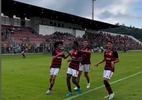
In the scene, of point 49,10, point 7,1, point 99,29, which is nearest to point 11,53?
point 7,1

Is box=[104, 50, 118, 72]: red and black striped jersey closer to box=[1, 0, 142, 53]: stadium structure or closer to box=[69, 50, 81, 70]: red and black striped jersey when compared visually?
box=[69, 50, 81, 70]: red and black striped jersey

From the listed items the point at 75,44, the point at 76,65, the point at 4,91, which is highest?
the point at 75,44

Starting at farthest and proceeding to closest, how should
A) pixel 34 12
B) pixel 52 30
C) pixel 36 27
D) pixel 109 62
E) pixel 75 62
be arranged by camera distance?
pixel 52 30 → pixel 36 27 → pixel 34 12 → pixel 75 62 → pixel 109 62

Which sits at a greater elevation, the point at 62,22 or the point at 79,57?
the point at 62,22

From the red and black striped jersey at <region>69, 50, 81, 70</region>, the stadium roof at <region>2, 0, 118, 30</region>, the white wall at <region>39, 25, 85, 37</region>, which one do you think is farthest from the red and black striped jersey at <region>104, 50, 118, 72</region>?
the white wall at <region>39, 25, 85, 37</region>

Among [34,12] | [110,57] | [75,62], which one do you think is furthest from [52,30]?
[110,57]

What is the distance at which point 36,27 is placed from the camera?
63.9m

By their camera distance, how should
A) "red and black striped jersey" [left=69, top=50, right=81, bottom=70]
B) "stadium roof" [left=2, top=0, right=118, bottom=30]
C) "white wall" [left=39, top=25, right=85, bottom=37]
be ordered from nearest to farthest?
"red and black striped jersey" [left=69, top=50, right=81, bottom=70], "stadium roof" [left=2, top=0, right=118, bottom=30], "white wall" [left=39, top=25, right=85, bottom=37]

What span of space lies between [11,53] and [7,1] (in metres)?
11.6

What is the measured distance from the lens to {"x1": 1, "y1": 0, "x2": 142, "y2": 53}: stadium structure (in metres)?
49.2

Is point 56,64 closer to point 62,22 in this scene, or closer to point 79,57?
point 79,57

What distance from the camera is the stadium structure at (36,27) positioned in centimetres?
4918

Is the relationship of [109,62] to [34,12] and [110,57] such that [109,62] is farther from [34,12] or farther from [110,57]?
[34,12]

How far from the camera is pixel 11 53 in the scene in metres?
44.0
